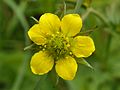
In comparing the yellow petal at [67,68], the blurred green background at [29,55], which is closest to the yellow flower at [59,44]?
the yellow petal at [67,68]

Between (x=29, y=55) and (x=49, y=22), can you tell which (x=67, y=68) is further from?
(x=29, y=55)

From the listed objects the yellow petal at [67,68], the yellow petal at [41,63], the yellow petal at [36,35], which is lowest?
the yellow petal at [67,68]

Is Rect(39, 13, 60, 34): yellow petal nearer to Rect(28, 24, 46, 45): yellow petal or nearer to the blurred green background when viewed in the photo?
Rect(28, 24, 46, 45): yellow petal

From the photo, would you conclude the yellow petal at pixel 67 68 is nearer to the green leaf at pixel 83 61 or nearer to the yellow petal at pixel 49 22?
the green leaf at pixel 83 61

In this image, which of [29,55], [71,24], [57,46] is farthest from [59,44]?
[29,55]

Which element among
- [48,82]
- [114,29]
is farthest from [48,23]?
[48,82]

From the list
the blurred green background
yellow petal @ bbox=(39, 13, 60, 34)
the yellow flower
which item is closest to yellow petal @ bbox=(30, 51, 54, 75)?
the yellow flower
